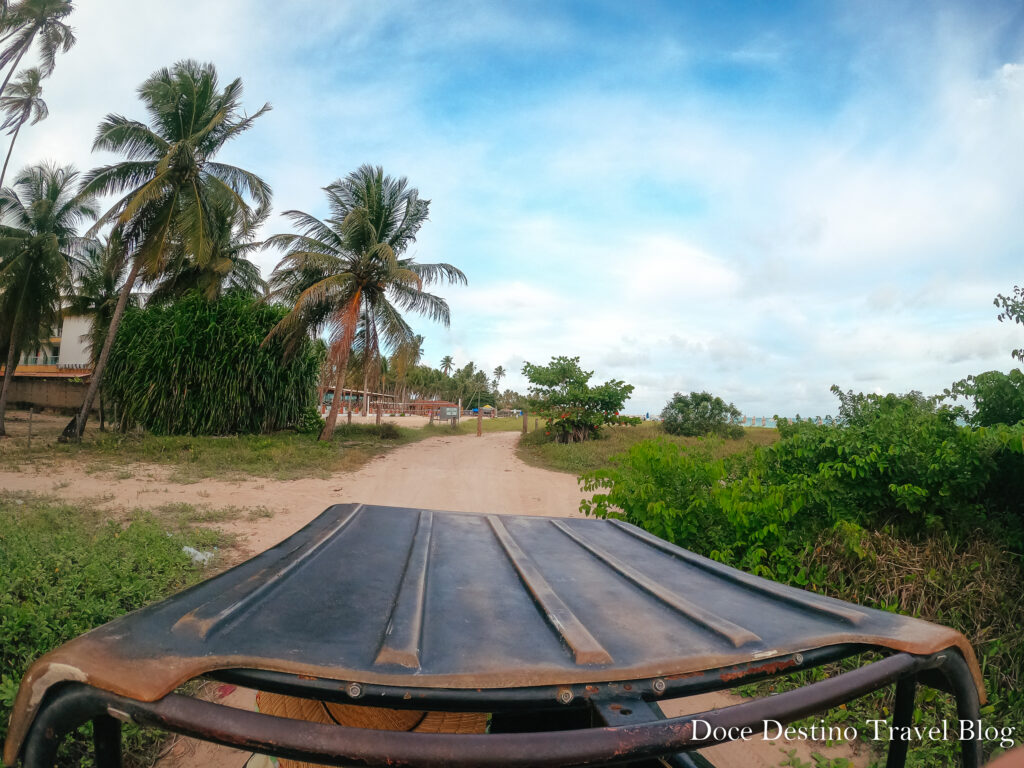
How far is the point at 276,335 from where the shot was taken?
1541 centimetres

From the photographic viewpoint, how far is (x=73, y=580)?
10.5 feet

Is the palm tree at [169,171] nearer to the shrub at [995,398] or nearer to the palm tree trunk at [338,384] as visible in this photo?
the palm tree trunk at [338,384]

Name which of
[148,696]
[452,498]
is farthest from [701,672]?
[452,498]

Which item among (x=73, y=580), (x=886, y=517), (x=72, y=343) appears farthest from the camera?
(x=72, y=343)

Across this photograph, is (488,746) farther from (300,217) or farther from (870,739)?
(300,217)

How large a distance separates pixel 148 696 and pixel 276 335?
16.1 meters

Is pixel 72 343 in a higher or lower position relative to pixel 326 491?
higher

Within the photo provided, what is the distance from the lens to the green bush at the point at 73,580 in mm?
2461

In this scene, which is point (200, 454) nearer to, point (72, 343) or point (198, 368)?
point (198, 368)

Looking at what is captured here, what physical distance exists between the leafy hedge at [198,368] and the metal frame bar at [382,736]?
15.7 metres

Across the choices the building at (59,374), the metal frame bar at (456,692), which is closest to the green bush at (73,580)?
the metal frame bar at (456,692)

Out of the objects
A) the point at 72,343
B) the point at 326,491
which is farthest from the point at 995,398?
Result: the point at 72,343

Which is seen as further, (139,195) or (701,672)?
(139,195)

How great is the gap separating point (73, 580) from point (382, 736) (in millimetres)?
3580
